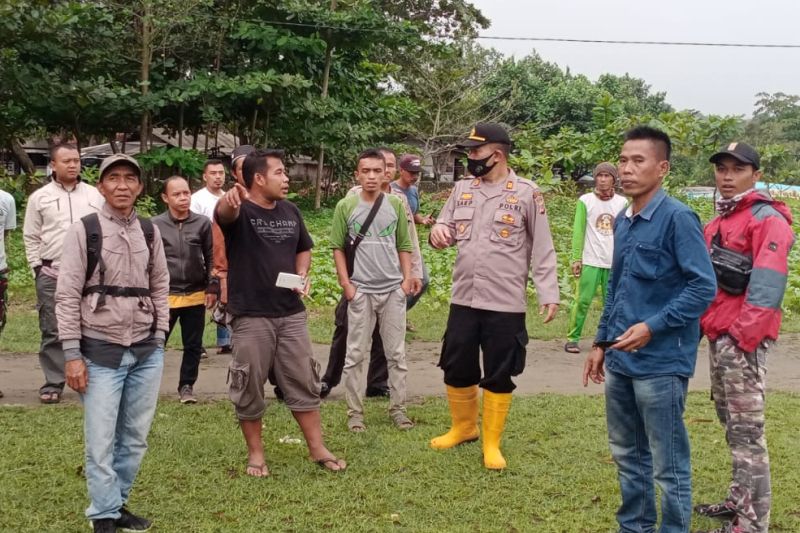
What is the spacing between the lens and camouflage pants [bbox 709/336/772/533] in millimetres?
3893

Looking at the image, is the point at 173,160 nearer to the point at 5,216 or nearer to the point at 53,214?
the point at 5,216

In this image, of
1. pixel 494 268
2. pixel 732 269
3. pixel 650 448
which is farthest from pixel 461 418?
pixel 732 269

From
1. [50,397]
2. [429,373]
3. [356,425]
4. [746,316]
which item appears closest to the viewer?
[746,316]

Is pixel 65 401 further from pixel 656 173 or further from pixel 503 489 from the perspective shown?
pixel 656 173

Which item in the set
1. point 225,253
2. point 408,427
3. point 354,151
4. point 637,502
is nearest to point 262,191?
point 225,253

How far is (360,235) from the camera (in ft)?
19.3

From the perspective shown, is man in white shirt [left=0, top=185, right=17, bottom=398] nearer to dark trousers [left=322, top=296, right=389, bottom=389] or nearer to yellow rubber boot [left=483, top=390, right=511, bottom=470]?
dark trousers [left=322, top=296, right=389, bottom=389]

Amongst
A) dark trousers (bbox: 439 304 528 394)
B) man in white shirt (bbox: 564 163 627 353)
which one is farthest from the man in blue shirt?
man in white shirt (bbox: 564 163 627 353)

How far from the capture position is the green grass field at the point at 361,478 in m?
4.19

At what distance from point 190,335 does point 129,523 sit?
2553 mm

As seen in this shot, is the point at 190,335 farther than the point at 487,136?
Yes

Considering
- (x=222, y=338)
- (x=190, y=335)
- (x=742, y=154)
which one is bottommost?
(x=222, y=338)

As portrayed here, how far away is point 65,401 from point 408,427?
2.87 meters

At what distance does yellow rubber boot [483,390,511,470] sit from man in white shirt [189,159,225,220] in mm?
3554
